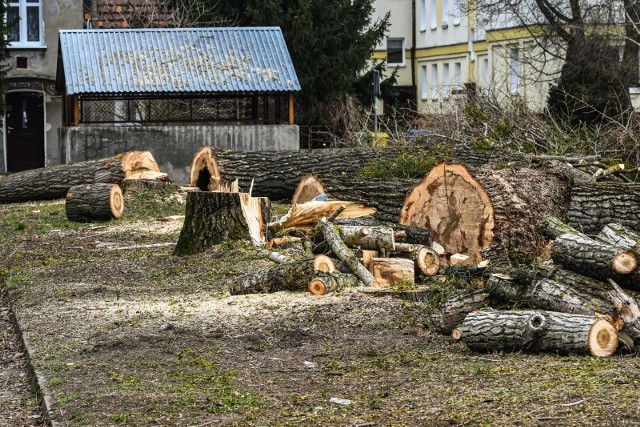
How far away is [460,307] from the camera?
9344mm

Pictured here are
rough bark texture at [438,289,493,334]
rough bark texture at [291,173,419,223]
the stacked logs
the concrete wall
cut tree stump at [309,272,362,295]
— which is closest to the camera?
the stacked logs

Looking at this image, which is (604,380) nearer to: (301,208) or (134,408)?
(134,408)

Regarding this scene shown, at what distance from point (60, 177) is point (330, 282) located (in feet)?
48.4

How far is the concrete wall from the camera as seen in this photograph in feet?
92.6

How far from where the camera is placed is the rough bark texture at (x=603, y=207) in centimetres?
1467

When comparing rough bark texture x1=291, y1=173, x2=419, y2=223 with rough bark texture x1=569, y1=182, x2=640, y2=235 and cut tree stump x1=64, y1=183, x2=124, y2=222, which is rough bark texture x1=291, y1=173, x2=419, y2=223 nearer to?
rough bark texture x1=569, y1=182, x2=640, y2=235

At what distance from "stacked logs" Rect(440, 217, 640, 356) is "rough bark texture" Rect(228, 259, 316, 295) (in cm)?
238

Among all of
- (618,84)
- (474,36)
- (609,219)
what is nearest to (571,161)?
(609,219)

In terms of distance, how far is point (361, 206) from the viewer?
1594 cm

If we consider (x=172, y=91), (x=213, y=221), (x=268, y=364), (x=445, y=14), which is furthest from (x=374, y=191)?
(x=445, y=14)

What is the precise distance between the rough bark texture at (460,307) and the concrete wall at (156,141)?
19.3 m

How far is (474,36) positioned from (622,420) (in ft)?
170

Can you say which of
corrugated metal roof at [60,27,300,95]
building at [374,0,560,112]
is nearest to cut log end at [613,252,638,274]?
corrugated metal roof at [60,27,300,95]

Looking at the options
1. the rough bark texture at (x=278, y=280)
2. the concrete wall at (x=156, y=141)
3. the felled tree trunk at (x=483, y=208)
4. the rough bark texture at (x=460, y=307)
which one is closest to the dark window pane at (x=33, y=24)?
the concrete wall at (x=156, y=141)
